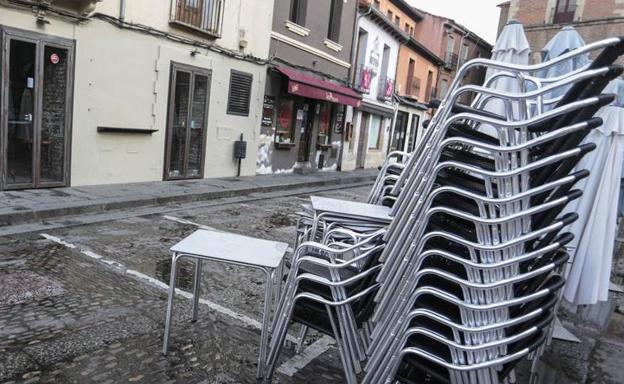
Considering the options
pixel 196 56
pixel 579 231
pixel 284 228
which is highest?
pixel 196 56

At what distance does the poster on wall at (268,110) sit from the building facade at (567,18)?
15.3m

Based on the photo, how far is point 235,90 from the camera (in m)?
12.7

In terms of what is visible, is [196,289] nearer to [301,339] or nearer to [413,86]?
[301,339]

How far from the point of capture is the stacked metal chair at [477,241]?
74.9 inches

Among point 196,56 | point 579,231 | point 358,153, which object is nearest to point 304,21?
point 196,56

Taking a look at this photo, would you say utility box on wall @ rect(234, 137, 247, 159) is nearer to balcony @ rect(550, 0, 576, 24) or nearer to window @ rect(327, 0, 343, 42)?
window @ rect(327, 0, 343, 42)

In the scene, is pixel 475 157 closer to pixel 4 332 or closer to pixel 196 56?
pixel 4 332

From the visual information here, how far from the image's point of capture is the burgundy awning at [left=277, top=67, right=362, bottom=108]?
13.8m

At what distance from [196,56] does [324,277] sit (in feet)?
31.4

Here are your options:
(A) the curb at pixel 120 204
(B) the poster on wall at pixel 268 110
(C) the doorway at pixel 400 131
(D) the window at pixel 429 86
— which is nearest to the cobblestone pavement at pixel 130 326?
(A) the curb at pixel 120 204

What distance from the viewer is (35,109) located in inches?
322

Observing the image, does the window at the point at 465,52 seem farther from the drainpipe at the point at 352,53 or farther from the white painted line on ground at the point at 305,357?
the white painted line on ground at the point at 305,357

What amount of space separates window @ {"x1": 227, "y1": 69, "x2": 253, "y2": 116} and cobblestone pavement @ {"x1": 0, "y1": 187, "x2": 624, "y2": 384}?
22.4 feet

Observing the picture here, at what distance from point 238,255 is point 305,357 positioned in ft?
3.35
